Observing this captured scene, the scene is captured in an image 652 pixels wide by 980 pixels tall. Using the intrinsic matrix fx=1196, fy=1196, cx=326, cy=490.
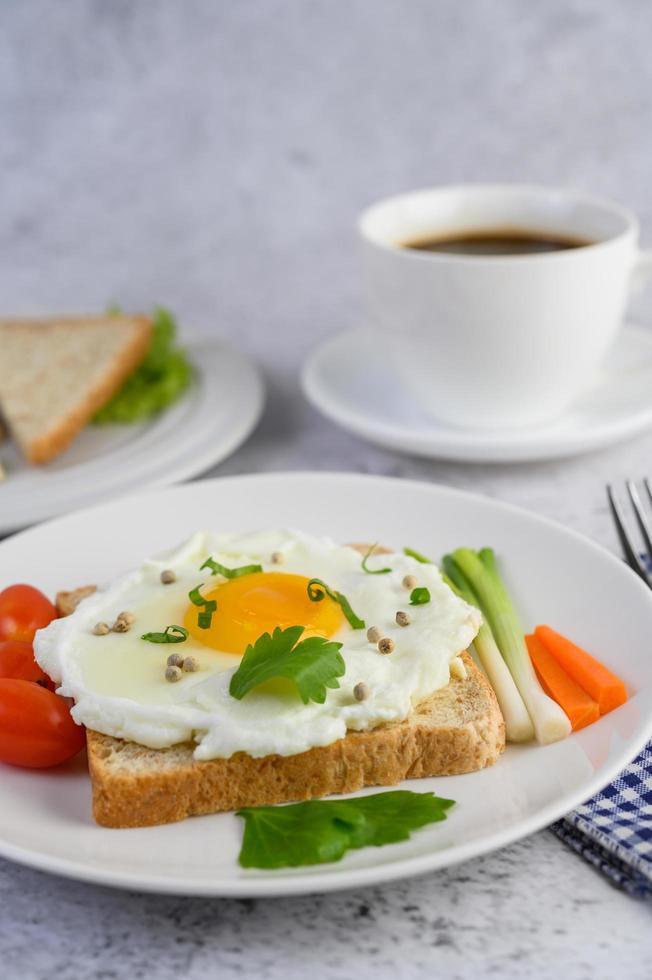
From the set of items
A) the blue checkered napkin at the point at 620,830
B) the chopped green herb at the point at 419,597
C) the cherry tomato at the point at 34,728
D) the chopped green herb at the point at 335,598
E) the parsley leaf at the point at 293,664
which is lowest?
the cherry tomato at the point at 34,728

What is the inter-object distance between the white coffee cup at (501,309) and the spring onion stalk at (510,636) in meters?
1.45

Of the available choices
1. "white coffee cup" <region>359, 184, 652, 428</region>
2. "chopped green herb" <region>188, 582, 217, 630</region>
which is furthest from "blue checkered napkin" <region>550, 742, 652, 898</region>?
"white coffee cup" <region>359, 184, 652, 428</region>

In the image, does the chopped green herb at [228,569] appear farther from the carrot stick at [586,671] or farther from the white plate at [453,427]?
the white plate at [453,427]

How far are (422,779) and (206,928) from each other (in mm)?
648

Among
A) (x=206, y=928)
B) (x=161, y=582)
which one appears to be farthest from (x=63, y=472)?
(x=206, y=928)

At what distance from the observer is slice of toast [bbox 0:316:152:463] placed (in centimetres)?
546

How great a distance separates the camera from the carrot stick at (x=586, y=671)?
313 centimetres

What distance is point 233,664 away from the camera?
3.15 m

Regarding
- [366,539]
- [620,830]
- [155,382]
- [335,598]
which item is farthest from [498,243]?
[620,830]

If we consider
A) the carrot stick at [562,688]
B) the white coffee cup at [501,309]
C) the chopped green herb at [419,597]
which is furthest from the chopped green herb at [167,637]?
the white coffee cup at [501,309]

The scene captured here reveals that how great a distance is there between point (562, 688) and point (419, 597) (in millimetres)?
462

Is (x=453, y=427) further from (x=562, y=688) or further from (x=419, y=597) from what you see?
(x=562, y=688)

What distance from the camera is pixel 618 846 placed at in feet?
9.23

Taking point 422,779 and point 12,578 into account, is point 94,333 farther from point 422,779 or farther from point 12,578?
point 422,779
